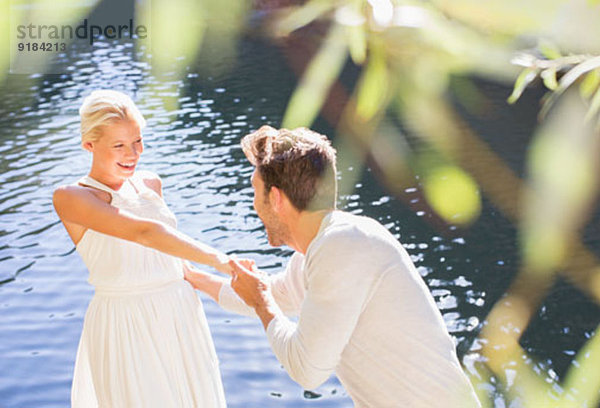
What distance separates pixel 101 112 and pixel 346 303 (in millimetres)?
1156

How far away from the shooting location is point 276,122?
13.4 meters

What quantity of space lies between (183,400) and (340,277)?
116cm

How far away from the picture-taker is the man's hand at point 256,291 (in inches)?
83.4

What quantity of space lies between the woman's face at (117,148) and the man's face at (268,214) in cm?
68

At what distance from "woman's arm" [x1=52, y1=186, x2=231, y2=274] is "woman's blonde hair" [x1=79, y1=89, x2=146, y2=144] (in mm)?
190

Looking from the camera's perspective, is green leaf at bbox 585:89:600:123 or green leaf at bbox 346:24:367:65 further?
green leaf at bbox 585:89:600:123

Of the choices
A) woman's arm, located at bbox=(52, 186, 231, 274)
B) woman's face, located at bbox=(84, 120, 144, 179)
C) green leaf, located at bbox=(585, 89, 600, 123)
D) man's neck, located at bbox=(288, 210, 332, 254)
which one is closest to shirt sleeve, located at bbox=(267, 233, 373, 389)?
man's neck, located at bbox=(288, 210, 332, 254)

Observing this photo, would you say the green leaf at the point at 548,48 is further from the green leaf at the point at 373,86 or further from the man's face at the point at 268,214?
the man's face at the point at 268,214

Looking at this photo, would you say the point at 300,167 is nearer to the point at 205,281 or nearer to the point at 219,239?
the point at 205,281

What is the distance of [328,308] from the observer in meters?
1.86

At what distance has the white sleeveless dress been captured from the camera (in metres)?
2.73

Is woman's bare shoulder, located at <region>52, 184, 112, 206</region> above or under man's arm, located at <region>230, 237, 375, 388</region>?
under

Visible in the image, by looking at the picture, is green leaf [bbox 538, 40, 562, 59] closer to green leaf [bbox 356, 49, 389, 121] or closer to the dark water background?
green leaf [bbox 356, 49, 389, 121]

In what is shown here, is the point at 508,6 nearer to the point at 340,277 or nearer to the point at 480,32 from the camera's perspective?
the point at 480,32
